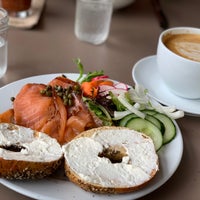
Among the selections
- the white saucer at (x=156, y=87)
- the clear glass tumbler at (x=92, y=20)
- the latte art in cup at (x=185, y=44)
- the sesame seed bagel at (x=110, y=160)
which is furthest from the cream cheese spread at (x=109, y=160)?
the clear glass tumbler at (x=92, y=20)

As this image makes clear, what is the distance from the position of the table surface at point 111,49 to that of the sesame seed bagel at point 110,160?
Result: 90mm

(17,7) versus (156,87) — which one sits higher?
(17,7)

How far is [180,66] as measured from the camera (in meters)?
1.16

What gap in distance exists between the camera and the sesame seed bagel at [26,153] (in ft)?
2.64

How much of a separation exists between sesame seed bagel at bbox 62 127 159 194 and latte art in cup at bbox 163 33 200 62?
356mm

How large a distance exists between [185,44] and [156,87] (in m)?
0.15

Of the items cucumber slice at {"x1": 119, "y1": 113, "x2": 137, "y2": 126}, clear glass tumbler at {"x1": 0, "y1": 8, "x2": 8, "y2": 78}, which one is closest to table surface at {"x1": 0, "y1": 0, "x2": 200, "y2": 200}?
clear glass tumbler at {"x1": 0, "y1": 8, "x2": 8, "y2": 78}

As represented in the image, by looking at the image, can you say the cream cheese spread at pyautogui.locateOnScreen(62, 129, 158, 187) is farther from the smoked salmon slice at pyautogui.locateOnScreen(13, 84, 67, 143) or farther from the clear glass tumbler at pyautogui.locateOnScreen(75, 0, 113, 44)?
the clear glass tumbler at pyautogui.locateOnScreen(75, 0, 113, 44)

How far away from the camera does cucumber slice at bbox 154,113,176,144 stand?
99 cm

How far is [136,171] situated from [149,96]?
36 cm

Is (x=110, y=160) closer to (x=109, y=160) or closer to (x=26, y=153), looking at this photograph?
(x=109, y=160)

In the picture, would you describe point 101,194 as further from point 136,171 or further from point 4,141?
point 4,141

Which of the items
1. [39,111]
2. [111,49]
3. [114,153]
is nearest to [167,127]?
[114,153]

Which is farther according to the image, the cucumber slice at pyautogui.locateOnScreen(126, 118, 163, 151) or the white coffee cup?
the white coffee cup
